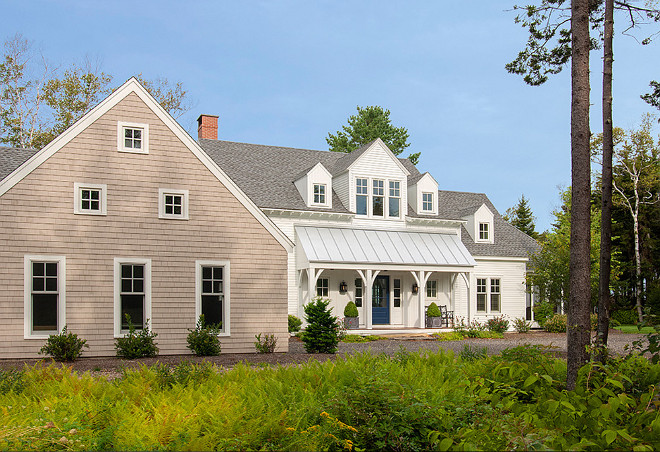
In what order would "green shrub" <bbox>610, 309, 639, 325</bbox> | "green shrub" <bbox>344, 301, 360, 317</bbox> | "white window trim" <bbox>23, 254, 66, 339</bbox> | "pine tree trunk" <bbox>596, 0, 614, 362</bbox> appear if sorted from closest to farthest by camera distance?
"pine tree trunk" <bbox>596, 0, 614, 362</bbox>, "white window trim" <bbox>23, 254, 66, 339</bbox>, "green shrub" <bbox>344, 301, 360, 317</bbox>, "green shrub" <bbox>610, 309, 639, 325</bbox>

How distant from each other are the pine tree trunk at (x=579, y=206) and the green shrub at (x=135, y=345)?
10850 millimetres

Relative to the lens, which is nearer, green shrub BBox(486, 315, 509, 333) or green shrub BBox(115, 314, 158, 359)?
green shrub BBox(115, 314, 158, 359)

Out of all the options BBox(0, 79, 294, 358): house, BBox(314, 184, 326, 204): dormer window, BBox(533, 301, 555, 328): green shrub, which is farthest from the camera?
BBox(533, 301, 555, 328): green shrub

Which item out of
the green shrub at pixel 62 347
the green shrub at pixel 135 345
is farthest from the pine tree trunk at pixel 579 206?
the green shrub at pixel 62 347

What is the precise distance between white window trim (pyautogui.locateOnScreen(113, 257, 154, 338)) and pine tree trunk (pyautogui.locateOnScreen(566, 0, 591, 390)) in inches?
460

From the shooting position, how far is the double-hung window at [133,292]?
16.4m

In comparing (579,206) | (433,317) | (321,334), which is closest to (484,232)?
(433,317)

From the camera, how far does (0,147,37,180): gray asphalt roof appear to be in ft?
59.8

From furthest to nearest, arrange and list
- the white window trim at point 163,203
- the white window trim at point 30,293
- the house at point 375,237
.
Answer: the house at point 375,237 < the white window trim at point 163,203 < the white window trim at point 30,293

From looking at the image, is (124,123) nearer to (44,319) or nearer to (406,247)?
(44,319)

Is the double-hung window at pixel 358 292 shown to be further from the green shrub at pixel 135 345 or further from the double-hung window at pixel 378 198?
the green shrub at pixel 135 345

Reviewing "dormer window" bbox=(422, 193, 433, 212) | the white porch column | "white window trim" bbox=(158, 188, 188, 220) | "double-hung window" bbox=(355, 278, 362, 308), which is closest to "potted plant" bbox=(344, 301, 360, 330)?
the white porch column

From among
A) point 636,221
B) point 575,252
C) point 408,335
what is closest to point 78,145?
point 575,252

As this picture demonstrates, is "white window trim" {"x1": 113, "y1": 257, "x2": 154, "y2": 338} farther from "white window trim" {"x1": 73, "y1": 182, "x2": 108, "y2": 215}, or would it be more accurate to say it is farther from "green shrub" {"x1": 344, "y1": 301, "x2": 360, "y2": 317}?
"green shrub" {"x1": 344, "y1": 301, "x2": 360, "y2": 317}
